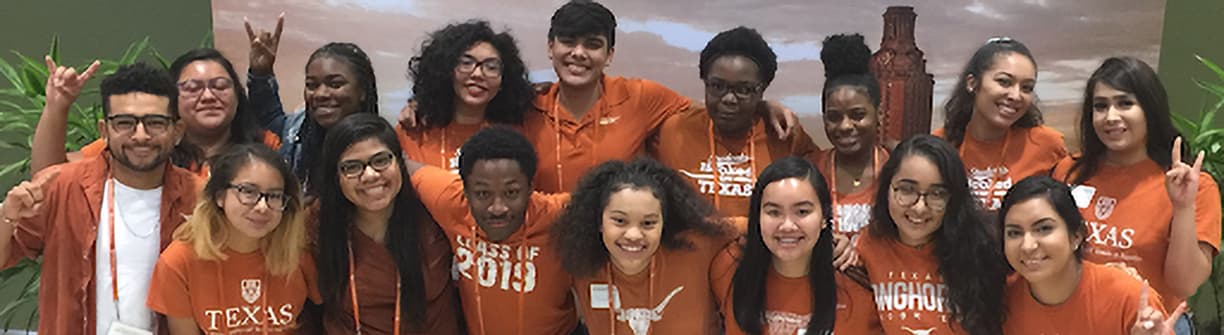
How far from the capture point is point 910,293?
2789 millimetres

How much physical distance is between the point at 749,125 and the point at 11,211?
8.49 ft

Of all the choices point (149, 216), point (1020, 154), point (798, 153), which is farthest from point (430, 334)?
point (1020, 154)

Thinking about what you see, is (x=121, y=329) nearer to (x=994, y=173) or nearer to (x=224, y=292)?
(x=224, y=292)

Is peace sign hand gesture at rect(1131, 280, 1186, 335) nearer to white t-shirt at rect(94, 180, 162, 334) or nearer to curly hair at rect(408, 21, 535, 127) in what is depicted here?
curly hair at rect(408, 21, 535, 127)

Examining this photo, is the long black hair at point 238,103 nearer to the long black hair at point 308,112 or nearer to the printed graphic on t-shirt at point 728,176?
the long black hair at point 308,112

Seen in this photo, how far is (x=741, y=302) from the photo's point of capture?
287 centimetres

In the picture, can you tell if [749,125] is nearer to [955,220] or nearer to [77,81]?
[955,220]

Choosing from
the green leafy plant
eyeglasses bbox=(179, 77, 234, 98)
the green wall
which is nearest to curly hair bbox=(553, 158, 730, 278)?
eyeglasses bbox=(179, 77, 234, 98)

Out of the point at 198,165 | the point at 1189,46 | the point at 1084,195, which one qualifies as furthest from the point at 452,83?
the point at 1189,46

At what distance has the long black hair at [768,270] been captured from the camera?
110 inches

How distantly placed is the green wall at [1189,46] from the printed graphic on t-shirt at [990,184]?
2.17 meters

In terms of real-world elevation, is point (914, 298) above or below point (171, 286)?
below

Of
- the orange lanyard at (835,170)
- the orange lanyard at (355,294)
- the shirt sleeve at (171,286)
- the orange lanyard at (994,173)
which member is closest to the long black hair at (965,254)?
the orange lanyard at (835,170)

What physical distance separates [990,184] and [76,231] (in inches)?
129
